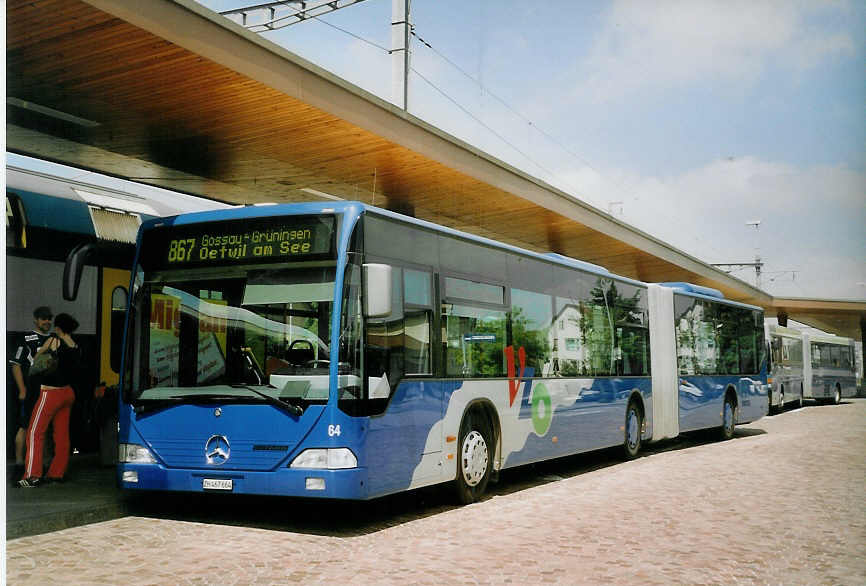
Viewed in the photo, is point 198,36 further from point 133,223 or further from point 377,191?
point 377,191

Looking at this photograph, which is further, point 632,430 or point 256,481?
point 632,430

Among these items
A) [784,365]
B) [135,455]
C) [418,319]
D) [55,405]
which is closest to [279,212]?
[418,319]

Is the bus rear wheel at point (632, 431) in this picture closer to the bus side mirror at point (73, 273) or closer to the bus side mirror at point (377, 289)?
the bus side mirror at point (377, 289)

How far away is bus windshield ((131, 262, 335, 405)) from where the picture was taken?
881cm

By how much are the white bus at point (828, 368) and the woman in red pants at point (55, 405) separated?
3469 cm

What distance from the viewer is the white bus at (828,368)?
40406mm

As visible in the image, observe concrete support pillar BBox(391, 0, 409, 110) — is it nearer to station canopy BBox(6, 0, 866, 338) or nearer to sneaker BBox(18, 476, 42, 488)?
station canopy BBox(6, 0, 866, 338)

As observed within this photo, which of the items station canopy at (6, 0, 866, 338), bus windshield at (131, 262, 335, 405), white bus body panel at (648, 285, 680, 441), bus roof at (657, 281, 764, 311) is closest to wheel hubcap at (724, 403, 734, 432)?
bus roof at (657, 281, 764, 311)

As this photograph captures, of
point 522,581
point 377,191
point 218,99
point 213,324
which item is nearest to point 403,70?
point 377,191

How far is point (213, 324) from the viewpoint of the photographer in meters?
9.12

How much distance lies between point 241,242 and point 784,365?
100 ft

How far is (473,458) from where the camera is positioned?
10.9 m

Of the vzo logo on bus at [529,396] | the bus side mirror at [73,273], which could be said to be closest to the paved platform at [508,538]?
the vzo logo on bus at [529,396]

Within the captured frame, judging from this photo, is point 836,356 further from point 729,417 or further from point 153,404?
point 153,404
